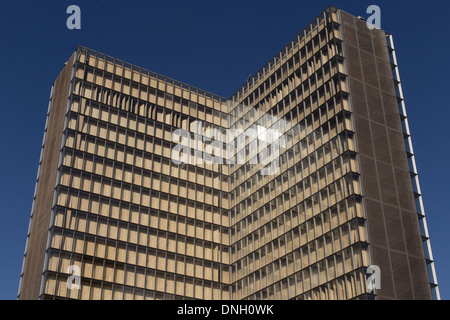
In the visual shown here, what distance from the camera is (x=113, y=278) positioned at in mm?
67188

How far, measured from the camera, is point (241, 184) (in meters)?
78.6

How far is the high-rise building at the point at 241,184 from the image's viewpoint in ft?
195

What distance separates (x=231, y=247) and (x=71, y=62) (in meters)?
32.6

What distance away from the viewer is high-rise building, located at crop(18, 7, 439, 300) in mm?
59406

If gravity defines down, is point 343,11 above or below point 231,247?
above

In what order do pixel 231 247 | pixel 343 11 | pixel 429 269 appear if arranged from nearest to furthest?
pixel 429 269 < pixel 343 11 < pixel 231 247

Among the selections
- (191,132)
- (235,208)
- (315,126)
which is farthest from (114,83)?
(315,126)
